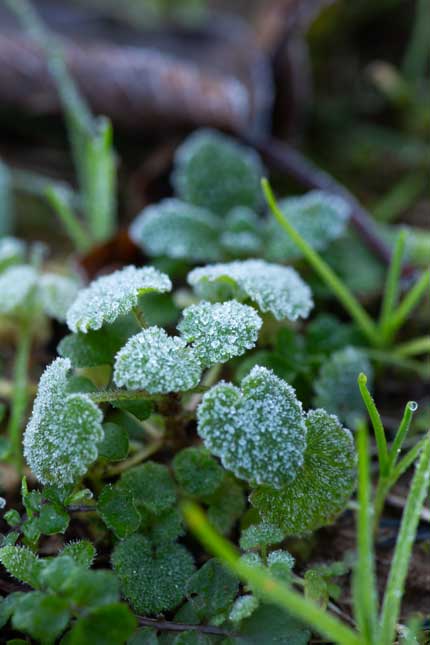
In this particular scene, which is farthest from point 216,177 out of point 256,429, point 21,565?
point 21,565

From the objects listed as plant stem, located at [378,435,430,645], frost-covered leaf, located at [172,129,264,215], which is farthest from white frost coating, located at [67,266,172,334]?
frost-covered leaf, located at [172,129,264,215]

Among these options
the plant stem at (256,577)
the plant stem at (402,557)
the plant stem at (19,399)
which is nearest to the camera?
the plant stem at (256,577)

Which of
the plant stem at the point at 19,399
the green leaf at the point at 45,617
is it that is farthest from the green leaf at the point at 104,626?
the plant stem at the point at 19,399

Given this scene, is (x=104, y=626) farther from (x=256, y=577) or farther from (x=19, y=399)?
(x=19, y=399)

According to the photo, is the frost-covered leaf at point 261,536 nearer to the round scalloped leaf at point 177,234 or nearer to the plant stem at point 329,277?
the plant stem at point 329,277

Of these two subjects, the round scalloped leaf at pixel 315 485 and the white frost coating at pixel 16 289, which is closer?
the round scalloped leaf at pixel 315 485
